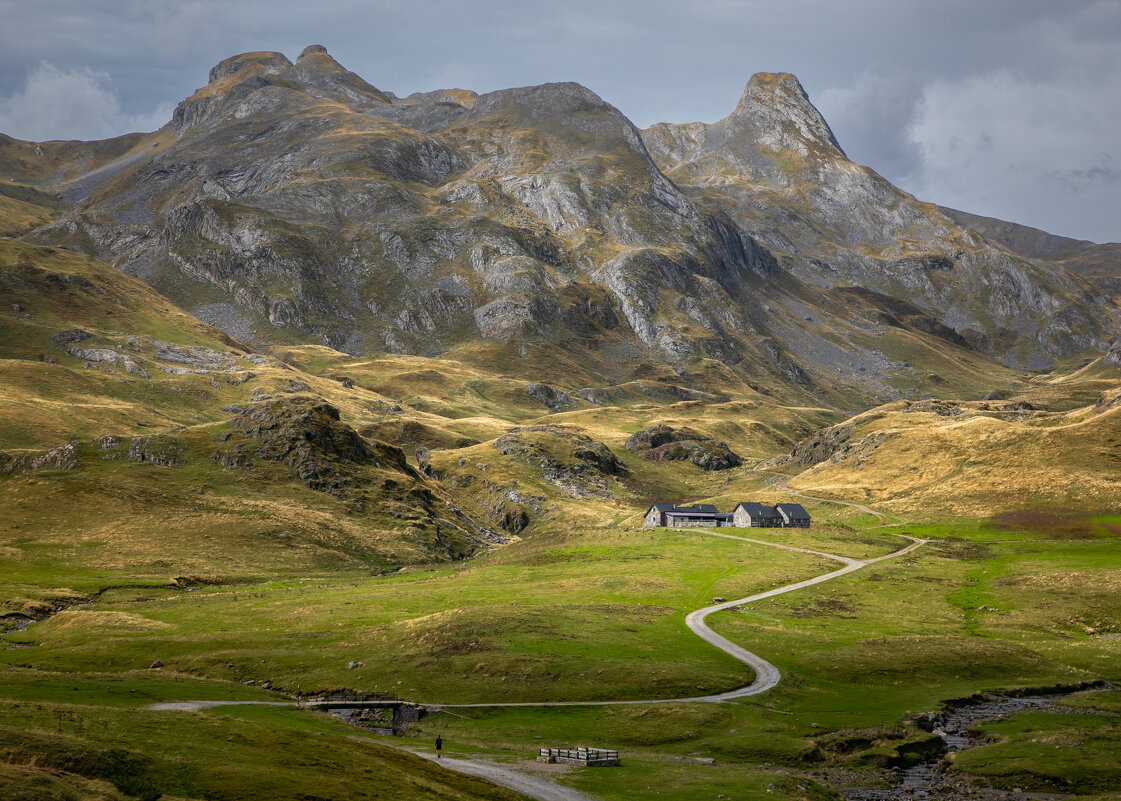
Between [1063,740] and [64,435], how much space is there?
628 ft

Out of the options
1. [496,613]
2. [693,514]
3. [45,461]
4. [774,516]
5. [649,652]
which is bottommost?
[649,652]

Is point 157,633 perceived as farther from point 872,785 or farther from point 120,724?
point 872,785

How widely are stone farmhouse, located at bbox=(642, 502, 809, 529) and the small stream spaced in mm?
88546

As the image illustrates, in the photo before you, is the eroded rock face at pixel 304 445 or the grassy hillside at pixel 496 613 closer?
the grassy hillside at pixel 496 613

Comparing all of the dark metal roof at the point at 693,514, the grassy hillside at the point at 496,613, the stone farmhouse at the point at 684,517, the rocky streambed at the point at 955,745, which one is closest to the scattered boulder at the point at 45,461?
the grassy hillside at the point at 496,613

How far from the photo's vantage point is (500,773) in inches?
1774

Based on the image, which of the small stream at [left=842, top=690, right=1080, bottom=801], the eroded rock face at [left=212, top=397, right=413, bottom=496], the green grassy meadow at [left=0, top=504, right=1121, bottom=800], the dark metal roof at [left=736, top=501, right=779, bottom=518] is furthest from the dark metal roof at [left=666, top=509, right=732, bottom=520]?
the small stream at [left=842, top=690, right=1080, bottom=801]

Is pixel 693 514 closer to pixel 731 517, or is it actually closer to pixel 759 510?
pixel 731 517

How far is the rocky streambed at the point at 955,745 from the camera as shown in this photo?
4419 cm

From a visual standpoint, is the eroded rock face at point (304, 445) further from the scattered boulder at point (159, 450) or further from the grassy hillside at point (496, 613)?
the scattered boulder at point (159, 450)

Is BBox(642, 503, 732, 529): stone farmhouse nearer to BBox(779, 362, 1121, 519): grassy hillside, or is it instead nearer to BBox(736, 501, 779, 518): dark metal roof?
BBox(736, 501, 779, 518): dark metal roof

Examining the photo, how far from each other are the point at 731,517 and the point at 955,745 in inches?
4450

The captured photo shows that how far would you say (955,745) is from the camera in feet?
173

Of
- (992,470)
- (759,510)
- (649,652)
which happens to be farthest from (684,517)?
(649,652)
